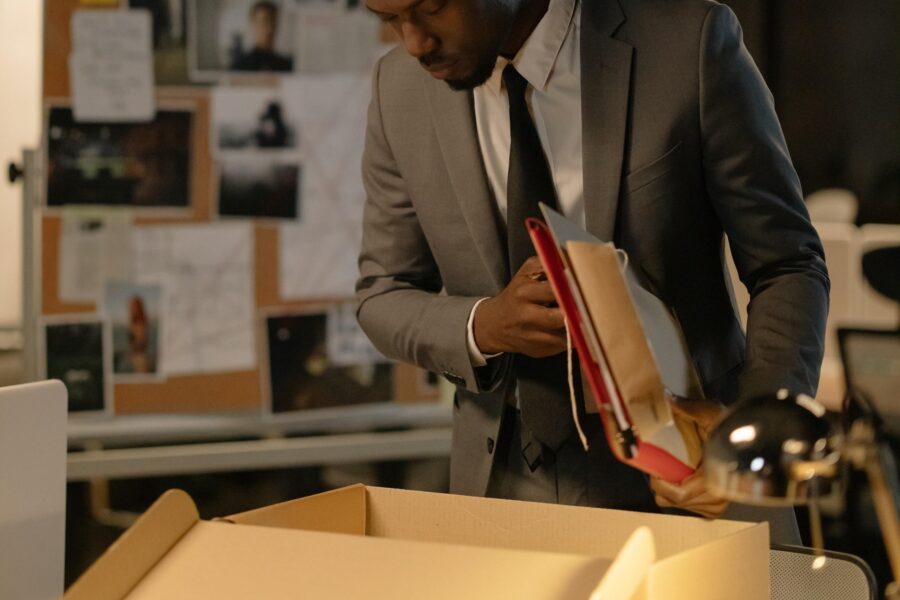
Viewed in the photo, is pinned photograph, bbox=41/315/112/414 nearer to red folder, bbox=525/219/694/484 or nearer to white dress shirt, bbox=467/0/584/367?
white dress shirt, bbox=467/0/584/367

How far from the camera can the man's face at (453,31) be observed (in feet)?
4.09

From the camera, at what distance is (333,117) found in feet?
9.32

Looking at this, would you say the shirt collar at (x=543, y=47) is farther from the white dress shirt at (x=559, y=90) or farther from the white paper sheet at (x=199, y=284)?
the white paper sheet at (x=199, y=284)

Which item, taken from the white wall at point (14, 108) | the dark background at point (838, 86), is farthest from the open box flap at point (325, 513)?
the dark background at point (838, 86)

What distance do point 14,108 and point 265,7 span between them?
62.9 inches

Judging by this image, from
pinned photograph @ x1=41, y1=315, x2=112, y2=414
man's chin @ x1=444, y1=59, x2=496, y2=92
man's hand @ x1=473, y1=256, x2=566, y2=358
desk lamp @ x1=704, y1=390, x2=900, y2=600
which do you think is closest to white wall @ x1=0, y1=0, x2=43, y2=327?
pinned photograph @ x1=41, y1=315, x2=112, y2=414

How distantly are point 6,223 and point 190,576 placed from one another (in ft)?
10.9

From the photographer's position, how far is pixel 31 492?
123 cm

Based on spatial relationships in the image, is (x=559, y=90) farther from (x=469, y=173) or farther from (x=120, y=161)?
(x=120, y=161)

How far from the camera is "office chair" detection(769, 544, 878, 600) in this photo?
3.87ft

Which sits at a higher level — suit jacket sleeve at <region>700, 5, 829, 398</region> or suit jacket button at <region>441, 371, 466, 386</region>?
suit jacket sleeve at <region>700, 5, 829, 398</region>

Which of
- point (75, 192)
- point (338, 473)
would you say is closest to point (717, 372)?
point (75, 192)

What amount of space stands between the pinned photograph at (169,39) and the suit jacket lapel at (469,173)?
1.47 metres

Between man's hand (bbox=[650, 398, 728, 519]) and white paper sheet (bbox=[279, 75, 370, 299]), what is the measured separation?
1.91 meters
